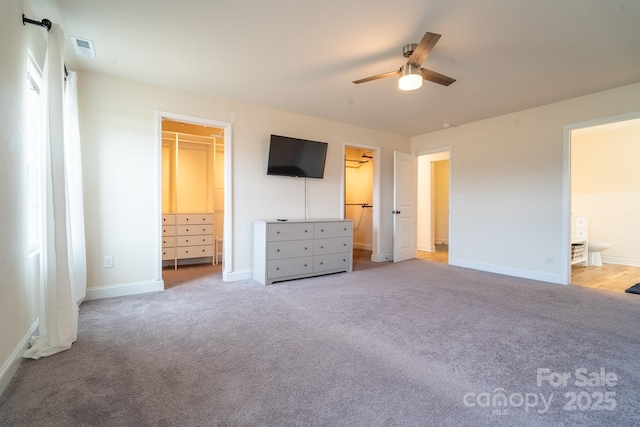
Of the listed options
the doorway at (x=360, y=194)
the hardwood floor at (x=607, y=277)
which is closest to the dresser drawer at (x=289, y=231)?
the doorway at (x=360, y=194)

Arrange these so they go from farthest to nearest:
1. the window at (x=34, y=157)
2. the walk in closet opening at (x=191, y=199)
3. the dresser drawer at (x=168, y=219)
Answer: the walk in closet opening at (x=191, y=199)
the dresser drawer at (x=168, y=219)
the window at (x=34, y=157)

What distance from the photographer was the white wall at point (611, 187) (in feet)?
16.6

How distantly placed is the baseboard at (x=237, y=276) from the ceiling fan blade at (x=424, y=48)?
323cm

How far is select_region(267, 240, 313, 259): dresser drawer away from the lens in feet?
12.2

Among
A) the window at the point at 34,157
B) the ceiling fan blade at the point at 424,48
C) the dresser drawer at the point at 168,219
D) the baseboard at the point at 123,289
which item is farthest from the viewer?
the dresser drawer at the point at 168,219

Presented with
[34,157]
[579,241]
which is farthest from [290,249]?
[579,241]

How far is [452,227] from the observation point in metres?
5.18

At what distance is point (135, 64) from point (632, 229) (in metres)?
8.05

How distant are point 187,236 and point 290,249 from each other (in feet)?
6.58

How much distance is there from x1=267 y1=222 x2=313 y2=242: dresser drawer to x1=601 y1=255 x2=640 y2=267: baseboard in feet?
18.9

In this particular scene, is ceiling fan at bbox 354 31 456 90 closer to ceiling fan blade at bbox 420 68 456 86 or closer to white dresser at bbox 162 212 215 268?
ceiling fan blade at bbox 420 68 456 86

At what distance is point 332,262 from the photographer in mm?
4281

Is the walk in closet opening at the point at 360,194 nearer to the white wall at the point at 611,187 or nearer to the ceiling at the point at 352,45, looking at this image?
the ceiling at the point at 352,45

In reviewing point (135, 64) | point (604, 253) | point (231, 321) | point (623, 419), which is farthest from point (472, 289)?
point (135, 64)
